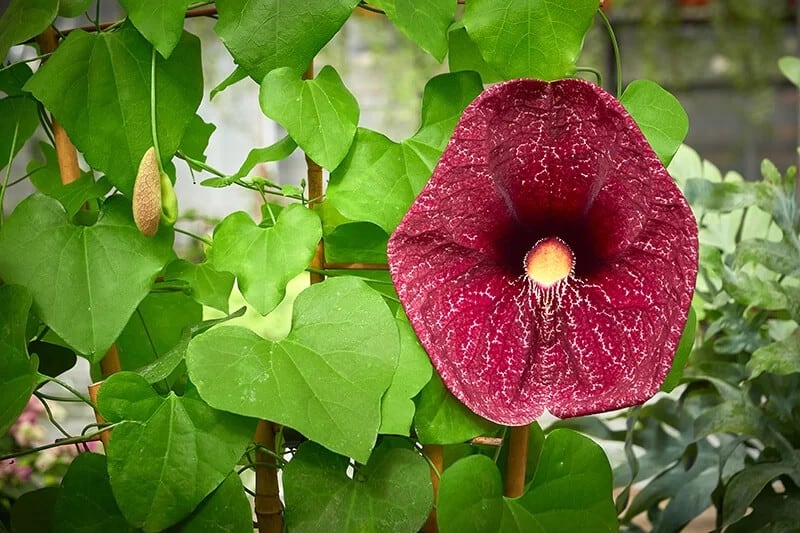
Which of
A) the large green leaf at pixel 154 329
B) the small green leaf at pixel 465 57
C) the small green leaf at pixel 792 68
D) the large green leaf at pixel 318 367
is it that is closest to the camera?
Result: the large green leaf at pixel 318 367

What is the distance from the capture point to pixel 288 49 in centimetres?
62

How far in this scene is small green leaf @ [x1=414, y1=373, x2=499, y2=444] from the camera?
651 mm

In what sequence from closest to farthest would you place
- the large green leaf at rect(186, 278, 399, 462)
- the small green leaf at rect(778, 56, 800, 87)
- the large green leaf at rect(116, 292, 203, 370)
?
the large green leaf at rect(186, 278, 399, 462) → the large green leaf at rect(116, 292, 203, 370) → the small green leaf at rect(778, 56, 800, 87)

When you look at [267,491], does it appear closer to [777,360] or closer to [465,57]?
[465,57]

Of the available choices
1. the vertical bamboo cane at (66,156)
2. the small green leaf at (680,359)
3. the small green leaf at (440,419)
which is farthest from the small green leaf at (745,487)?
the vertical bamboo cane at (66,156)

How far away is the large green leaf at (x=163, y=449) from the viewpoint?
2.02 feet

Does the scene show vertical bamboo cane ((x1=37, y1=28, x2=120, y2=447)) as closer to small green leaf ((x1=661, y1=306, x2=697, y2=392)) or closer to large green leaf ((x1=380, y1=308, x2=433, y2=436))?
large green leaf ((x1=380, y1=308, x2=433, y2=436))

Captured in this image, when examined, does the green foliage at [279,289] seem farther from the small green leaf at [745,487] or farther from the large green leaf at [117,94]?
the small green leaf at [745,487]

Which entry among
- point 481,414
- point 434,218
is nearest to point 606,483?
point 481,414

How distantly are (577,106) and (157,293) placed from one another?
394 mm

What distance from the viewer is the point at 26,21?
656 millimetres

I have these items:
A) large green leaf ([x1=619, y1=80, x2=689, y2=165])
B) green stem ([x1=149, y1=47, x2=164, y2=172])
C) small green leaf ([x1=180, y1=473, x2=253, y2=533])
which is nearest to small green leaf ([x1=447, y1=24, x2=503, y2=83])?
large green leaf ([x1=619, y1=80, x2=689, y2=165])

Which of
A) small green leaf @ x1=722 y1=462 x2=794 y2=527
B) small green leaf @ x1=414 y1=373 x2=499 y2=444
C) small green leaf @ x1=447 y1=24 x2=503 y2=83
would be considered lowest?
small green leaf @ x1=722 y1=462 x2=794 y2=527

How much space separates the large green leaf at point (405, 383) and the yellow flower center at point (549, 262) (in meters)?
0.10
